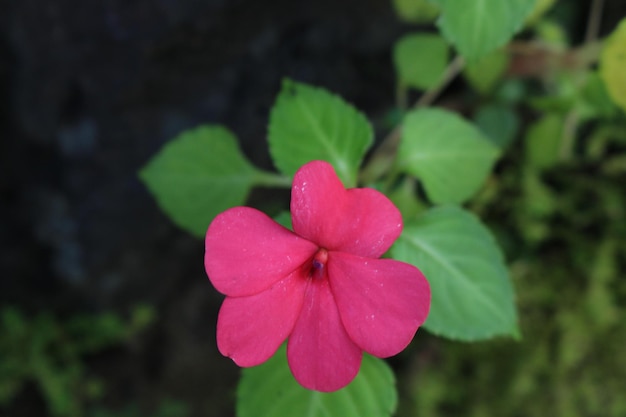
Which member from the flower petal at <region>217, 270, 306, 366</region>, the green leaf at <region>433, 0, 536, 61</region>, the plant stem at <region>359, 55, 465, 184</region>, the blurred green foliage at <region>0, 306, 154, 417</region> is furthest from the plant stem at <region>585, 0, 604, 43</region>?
the blurred green foliage at <region>0, 306, 154, 417</region>

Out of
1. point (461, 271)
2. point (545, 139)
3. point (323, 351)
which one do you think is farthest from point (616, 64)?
point (323, 351)

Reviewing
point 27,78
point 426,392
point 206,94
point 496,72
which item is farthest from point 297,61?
point 426,392

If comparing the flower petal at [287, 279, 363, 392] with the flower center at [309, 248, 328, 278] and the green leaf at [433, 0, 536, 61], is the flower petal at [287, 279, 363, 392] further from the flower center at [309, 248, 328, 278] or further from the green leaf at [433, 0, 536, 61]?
the green leaf at [433, 0, 536, 61]

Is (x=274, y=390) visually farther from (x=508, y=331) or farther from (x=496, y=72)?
(x=496, y=72)

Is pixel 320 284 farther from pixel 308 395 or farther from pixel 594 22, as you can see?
pixel 594 22

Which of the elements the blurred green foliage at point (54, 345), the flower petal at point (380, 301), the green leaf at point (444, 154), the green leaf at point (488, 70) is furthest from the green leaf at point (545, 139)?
the blurred green foliage at point (54, 345)

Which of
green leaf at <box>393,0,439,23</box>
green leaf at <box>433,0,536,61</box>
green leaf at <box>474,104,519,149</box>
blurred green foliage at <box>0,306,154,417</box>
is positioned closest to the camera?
green leaf at <box>433,0,536,61</box>
